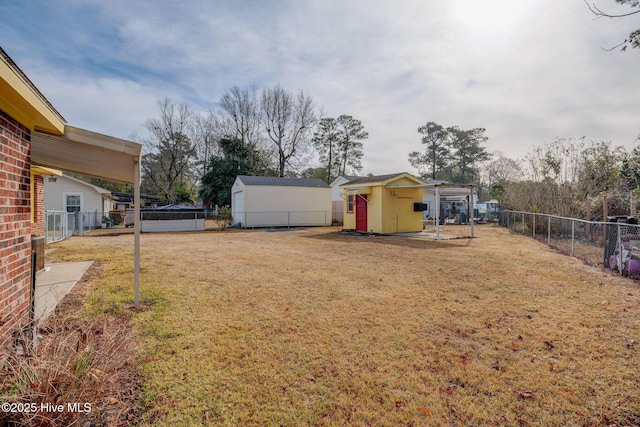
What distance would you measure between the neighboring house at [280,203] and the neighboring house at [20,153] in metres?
16.3

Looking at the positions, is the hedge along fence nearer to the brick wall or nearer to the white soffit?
the white soffit

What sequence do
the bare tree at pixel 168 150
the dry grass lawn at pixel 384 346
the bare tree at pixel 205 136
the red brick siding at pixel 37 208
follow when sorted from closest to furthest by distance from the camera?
the dry grass lawn at pixel 384 346 < the red brick siding at pixel 37 208 < the bare tree at pixel 168 150 < the bare tree at pixel 205 136

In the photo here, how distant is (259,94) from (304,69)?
71.0ft

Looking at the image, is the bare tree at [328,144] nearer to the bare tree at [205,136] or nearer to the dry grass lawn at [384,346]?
the bare tree at [205,136]

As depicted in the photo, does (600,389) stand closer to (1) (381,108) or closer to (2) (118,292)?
(2) (118,292)

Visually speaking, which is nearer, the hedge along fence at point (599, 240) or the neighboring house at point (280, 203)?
the hedge along fence at point (599, 240)

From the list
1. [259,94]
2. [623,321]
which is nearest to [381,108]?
[623,321]

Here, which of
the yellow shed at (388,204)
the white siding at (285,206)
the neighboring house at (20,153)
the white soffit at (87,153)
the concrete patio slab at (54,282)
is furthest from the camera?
the white siding at (285,206)

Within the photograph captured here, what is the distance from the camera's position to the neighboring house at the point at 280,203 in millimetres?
20469

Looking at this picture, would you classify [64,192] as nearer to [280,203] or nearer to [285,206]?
[280,203]

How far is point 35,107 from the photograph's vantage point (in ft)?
8.93

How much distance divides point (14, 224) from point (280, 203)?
1832 centimetres

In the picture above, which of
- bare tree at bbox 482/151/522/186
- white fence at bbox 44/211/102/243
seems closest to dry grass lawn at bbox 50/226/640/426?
white fence at bbox 44/211/102/243

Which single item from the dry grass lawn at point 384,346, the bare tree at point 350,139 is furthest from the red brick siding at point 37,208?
the bare tree at point 350,139
